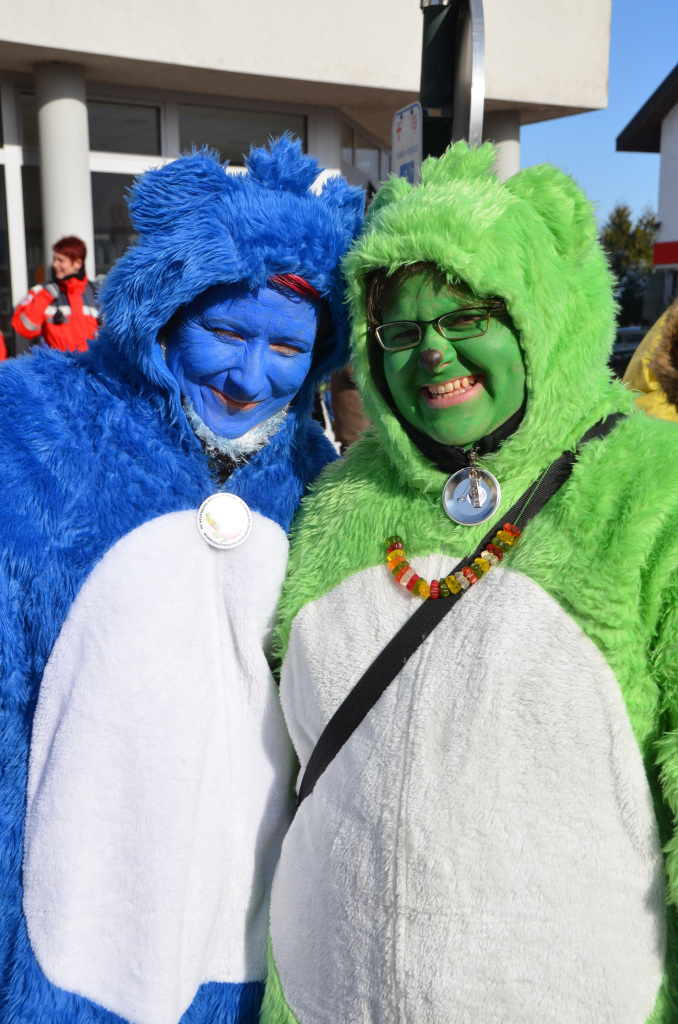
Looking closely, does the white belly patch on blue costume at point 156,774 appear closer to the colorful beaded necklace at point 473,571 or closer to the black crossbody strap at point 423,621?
the black crossbody strap at point 423,621

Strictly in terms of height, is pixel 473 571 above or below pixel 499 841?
above

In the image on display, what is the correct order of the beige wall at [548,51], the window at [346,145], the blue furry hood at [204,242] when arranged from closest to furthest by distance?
the blue furry hood at [204,242] → the beige wall at [548,51] → the window at [346,145]

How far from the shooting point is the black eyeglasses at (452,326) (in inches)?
62.7

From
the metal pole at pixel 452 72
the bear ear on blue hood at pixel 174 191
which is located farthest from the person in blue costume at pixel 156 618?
the metal pole at pixel 452 72

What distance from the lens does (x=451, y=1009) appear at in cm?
150

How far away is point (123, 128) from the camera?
343 inches

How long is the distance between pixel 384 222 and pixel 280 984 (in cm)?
146

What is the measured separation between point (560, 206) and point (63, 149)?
7355 mm

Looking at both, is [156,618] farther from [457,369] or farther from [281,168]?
[281,168]

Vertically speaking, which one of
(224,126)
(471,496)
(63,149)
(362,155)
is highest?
(362,155)

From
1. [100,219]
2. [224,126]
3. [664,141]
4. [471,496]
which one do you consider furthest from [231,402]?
[664,141]

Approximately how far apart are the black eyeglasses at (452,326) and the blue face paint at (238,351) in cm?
29

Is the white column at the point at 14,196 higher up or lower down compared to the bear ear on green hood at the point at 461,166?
higher up

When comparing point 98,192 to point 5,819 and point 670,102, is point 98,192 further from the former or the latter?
point 670,102
